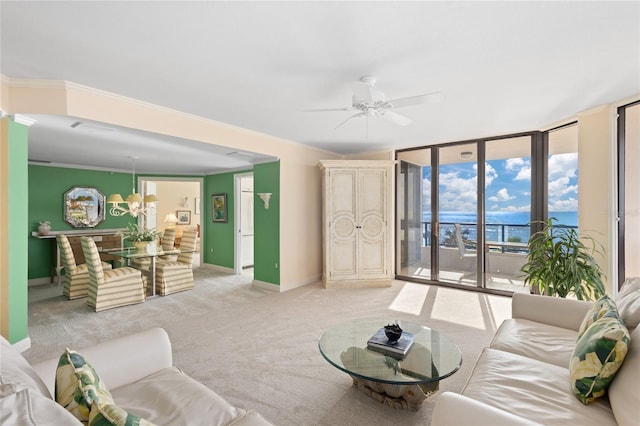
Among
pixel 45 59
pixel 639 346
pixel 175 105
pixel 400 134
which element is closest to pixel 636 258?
pixel 639 346

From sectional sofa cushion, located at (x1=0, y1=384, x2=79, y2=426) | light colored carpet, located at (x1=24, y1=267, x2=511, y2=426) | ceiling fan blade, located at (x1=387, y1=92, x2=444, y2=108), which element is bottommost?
light colored carpet, located at (x1=24, y1=267, x2=511, y2=426)

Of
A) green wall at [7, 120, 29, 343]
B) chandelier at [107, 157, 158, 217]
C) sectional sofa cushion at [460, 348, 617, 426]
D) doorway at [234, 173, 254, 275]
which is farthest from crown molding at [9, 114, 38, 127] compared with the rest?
sectional sofa cushion at [460, 348, 617, 426]

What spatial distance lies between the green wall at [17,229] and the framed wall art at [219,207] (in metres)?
4.04

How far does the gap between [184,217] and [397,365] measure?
33.3 feet

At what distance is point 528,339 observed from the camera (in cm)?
205

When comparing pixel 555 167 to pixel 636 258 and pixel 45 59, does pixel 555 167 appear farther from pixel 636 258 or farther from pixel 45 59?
pixel 45 59

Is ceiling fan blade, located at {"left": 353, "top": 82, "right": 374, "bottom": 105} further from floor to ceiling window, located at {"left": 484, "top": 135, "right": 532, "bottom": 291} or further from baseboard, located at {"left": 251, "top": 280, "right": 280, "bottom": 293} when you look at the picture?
baseboard, located at {"left": 251, "top": 280, "right": 280, "bottom": 293}

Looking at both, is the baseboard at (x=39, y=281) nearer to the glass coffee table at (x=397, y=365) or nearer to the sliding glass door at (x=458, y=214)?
the glass coffee table at (x=397, y=365)

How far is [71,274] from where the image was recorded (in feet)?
15.0

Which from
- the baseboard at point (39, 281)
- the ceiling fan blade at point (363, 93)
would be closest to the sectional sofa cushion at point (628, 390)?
the ceiling fan blade at point (363, 93)

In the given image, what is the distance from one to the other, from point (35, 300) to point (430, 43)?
6199 mm

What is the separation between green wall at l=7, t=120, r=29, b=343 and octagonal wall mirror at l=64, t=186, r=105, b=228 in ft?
12.9

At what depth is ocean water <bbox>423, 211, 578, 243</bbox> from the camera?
14.3 feet

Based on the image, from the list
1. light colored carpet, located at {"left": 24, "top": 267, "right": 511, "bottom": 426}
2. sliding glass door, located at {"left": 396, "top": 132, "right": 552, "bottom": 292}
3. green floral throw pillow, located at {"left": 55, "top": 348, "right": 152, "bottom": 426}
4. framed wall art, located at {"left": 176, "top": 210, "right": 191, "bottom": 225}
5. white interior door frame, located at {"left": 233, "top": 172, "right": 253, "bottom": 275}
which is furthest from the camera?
framed wall art, located at {"left": 176, "top": 210, "right": 191, "bottom": 225}
